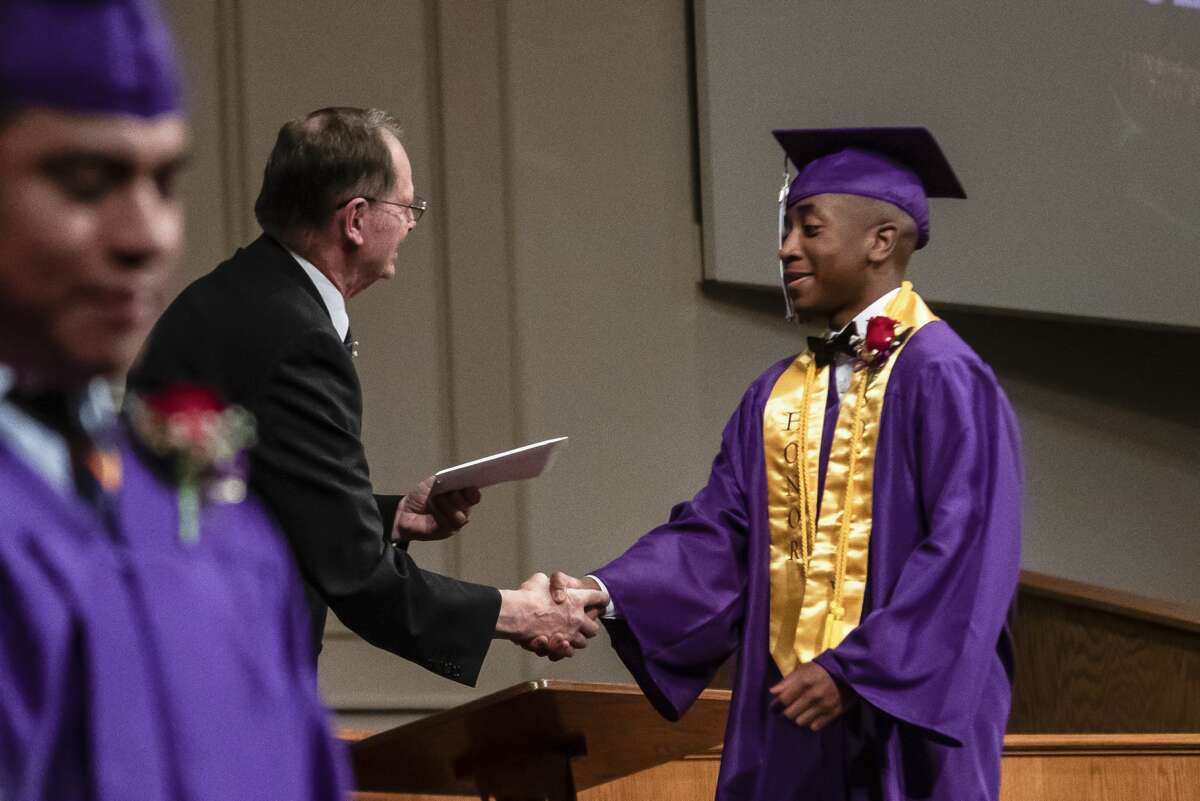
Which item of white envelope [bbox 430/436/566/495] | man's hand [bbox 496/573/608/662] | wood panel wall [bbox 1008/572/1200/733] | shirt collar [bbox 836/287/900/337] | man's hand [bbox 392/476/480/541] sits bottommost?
wood panel wall [bbox 1008/572/1200/733]

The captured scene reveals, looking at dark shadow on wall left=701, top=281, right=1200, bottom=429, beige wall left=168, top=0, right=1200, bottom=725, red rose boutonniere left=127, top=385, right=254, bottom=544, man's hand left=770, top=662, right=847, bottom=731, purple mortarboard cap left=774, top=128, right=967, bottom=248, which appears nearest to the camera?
red rose boutonniere left=127, top=385, right=254, bottom=544

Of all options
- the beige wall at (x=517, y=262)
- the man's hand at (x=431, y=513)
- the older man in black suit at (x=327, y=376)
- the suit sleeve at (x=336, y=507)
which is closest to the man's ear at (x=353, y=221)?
the older man in black suit at (x=327, y=376)

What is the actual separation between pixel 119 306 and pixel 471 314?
15.5 feet

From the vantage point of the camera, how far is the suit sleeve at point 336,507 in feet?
9.35

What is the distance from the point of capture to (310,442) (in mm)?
2881

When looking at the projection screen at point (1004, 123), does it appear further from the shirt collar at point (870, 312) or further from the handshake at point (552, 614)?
the handshake at point (552, 614)

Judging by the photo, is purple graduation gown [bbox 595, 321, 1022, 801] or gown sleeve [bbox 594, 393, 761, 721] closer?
purple graduation gown [bbox 595, 321, 1022, 801]

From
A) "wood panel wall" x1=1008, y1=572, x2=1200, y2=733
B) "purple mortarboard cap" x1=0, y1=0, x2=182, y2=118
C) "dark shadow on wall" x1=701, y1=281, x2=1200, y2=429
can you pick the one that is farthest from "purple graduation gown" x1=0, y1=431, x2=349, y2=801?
"dark shadow on wall" x1=701, y1=281, x2=1200, y2=429

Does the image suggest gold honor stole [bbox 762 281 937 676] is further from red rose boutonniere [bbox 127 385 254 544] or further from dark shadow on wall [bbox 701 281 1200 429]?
dark shadow on wall [bbox 701 281 1200 429]

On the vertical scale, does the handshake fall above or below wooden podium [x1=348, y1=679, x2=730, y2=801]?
above

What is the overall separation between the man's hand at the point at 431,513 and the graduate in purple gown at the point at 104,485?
96.7 inches

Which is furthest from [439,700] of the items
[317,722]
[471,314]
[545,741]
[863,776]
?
[317,722]

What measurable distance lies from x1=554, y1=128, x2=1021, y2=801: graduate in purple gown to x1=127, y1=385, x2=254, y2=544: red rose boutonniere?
78.4 inches

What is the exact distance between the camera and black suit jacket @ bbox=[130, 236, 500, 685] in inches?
113
